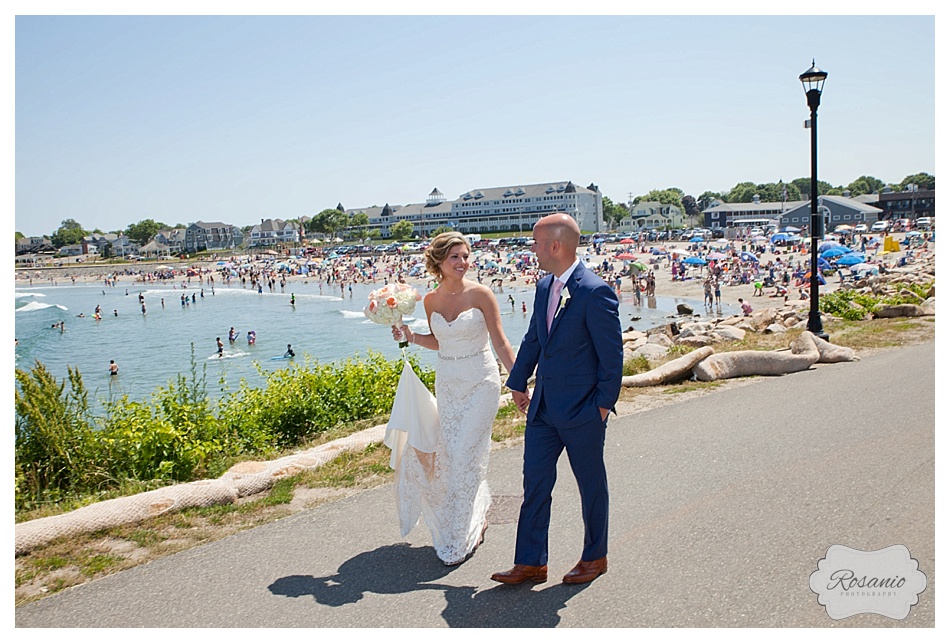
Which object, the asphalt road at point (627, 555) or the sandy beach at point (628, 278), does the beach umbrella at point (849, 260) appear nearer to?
the sandy beach at point (628, 278)

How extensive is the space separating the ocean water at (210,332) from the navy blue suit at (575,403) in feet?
44.7

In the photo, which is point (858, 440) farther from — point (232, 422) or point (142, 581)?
point (232, 422)

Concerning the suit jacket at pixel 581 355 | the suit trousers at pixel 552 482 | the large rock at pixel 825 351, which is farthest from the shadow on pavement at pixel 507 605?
the large rock at pixel 825 351

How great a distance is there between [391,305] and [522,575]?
6.60 ft

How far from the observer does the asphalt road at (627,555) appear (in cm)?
346

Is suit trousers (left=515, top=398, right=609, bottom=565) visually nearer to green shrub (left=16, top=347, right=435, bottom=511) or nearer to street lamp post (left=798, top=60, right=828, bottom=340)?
green shrub (left=16, top=347, right=435, bottom=511)

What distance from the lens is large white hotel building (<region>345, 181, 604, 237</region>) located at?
138 metres

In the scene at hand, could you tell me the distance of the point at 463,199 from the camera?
503ft

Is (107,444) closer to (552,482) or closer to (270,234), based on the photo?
(552,482)

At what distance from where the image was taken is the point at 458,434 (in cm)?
446

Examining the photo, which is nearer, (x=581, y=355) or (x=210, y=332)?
(x=581, y=355)

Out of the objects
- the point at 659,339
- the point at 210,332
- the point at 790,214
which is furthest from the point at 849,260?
the point at 790,214

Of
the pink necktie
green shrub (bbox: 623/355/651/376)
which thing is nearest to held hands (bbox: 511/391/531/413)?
the pink necktie

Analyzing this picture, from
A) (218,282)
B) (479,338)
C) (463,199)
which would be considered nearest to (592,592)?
(479,338)
